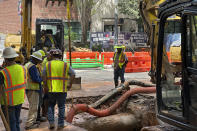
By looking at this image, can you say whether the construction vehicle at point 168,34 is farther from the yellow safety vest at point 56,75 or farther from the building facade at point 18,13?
the building facade at point 18,13

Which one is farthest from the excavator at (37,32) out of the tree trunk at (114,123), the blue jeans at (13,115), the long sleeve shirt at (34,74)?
the blue jeans at (13,115)

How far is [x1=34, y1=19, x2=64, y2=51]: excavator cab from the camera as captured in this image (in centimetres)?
1652

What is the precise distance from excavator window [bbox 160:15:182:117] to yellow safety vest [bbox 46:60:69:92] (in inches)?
78.2

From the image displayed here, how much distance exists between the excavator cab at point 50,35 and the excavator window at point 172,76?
1060 centimetres

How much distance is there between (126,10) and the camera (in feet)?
123

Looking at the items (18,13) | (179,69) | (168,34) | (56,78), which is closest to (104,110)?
(56,78)

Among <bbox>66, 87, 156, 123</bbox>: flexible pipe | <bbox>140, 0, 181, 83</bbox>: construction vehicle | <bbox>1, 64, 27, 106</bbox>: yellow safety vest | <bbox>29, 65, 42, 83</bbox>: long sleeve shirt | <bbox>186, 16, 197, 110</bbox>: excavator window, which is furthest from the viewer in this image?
<bbox>66, 87, 156, 123</bbox>: flexible pipe

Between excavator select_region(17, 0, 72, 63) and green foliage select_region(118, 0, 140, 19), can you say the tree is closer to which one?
green foliage select_region(118, 0, 140, 19)

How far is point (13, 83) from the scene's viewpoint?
5.52m

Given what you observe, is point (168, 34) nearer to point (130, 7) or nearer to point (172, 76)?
point (172, 76)

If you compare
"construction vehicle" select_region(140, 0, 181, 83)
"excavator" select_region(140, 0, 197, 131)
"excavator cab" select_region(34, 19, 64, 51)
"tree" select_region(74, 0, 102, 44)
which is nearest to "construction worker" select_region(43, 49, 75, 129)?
"excavator" select_region(140, 0, 197, 131)

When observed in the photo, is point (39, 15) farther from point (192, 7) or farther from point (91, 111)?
point (192, 7)

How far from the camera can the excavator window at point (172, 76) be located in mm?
5671

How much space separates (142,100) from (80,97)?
2.18 meters
